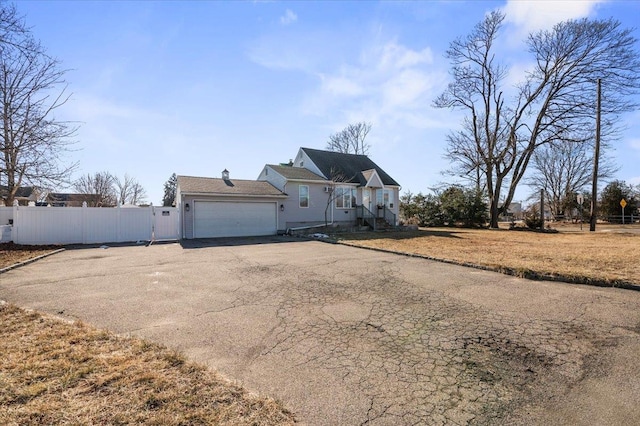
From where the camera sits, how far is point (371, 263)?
9.12 metres

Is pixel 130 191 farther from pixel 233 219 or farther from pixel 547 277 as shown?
pixel 547 277

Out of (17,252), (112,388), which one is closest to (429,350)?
(112,388)

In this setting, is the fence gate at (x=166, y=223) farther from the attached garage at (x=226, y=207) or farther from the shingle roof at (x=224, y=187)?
the shingle roof at (x=224, y=187)

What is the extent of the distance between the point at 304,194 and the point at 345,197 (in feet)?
11.4

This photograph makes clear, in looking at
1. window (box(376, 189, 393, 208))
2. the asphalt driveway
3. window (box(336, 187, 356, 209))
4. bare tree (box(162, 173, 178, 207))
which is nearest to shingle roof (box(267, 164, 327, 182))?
window (box(336, 187, 356, 209))

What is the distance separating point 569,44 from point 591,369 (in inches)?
1085

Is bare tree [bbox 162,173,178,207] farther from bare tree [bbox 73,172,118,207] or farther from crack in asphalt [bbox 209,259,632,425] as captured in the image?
crack in asphalt [bbox 209,259,632,425]

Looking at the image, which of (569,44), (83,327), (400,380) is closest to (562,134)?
(569,44)

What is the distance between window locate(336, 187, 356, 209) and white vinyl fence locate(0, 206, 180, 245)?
10916 mm

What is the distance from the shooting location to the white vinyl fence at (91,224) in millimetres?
13742

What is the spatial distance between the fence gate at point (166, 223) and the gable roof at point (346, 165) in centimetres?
1073

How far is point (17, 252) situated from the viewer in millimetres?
10922

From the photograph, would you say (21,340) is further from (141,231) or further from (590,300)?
(141,231)

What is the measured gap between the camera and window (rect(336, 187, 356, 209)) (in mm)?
22578
